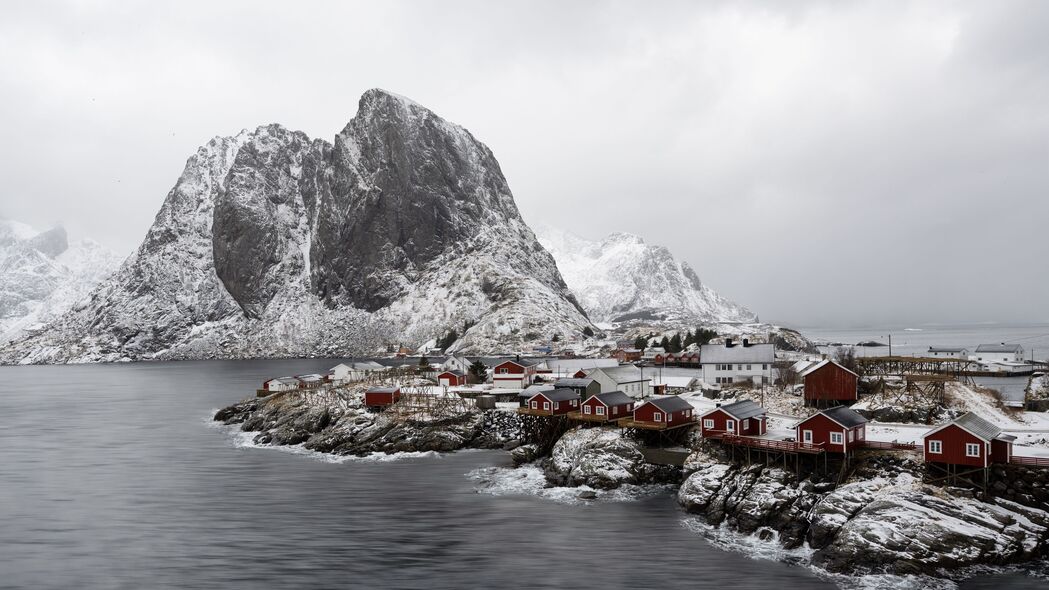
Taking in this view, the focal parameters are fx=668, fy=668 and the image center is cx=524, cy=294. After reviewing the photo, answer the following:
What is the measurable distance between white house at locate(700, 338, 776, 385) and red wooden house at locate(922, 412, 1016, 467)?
1759 inches

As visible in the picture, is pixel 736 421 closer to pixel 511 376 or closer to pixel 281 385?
pixel 511 376

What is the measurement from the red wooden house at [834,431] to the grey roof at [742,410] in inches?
196

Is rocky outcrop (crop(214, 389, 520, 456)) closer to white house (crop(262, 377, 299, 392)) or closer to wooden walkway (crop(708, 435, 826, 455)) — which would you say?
white house (crop(262, 377, 299, 392))

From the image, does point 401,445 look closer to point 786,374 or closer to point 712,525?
point 712,525

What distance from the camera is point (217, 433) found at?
282ft

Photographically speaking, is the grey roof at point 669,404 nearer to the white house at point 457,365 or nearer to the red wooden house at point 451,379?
the red wooden house at point 451,379

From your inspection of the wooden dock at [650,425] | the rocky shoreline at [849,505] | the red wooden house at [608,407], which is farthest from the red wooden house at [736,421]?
the red wooden house at [608,407]

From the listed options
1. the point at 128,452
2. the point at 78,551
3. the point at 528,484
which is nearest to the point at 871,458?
the point at 528,484

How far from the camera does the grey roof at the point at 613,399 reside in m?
63.1

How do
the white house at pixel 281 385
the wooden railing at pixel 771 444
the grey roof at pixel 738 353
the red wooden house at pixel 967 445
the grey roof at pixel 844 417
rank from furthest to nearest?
1. the white house at pixel 281 385
2. the grey roof at pixel 738 353
3. the wooden railing at pixel 771 444
4. the grey roof at pixel 844 417
5. the red wooden house at pixel 967 445

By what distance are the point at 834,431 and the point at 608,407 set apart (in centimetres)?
2227

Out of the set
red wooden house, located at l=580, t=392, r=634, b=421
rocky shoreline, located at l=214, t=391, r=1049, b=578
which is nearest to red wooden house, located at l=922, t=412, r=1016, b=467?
rocky shoreline, located at l=214, t=391, r=1049, b=578

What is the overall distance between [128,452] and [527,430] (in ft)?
146

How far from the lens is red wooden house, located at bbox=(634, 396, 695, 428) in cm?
5769
